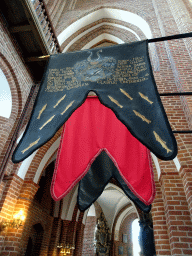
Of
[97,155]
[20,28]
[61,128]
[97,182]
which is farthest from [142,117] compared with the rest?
[61,128]

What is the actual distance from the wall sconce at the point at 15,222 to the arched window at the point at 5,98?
8.64 feet

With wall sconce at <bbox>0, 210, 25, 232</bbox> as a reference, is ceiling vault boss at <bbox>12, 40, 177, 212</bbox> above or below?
above

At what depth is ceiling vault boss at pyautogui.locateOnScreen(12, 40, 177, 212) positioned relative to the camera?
179 cm

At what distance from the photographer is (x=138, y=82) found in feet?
7.18

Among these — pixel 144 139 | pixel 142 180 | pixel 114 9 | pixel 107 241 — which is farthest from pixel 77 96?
pixel 107 241

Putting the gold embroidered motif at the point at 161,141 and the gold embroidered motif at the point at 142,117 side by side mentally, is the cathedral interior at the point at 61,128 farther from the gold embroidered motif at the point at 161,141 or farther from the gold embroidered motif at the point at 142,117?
the gold embroidered motif at the point at 161,141

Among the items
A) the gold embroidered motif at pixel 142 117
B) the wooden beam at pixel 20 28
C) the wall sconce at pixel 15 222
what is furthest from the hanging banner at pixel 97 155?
the wooden beam at pixel 20 28

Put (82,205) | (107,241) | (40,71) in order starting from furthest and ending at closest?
(107,241)
(40,71)
(82,205)

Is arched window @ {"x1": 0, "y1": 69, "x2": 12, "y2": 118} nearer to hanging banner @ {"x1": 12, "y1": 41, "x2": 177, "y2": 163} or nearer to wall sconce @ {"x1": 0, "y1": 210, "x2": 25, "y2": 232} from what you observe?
wall sconce @ {"x1": 0, "y1": 210, "x2": 25, "y2": 232}

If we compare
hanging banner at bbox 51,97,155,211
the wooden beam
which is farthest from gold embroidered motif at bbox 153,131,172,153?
the wooden beam

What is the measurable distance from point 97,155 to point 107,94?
1245mm

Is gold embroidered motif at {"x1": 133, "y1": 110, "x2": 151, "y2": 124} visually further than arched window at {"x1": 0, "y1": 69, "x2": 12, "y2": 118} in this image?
No

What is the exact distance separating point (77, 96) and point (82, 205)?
6.41 feet

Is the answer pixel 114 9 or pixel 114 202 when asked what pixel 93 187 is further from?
pixel 114 202
